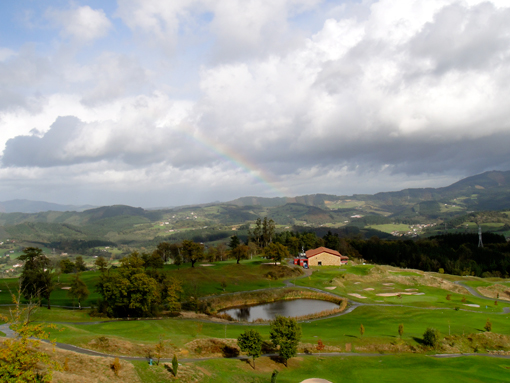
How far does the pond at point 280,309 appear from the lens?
68062 millimetres

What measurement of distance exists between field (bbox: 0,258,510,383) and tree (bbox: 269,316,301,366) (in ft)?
6.07

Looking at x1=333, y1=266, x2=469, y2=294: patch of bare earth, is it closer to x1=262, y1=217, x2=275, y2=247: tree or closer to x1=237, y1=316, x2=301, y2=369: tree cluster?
x1=262, y1=217, x2=275, y2=247: tree

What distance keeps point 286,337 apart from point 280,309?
1607 inches

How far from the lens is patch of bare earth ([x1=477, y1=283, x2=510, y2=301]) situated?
8581 cm

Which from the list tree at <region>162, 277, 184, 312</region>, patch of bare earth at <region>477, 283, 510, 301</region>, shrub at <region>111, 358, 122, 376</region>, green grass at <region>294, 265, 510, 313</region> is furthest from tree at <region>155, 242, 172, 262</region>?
patch of bare earth at <region>477, 283, 510, 301</region>

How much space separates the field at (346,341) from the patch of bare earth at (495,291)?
10.7 metres

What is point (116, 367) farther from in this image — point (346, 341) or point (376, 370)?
point (346, 341)

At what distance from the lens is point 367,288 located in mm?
91688

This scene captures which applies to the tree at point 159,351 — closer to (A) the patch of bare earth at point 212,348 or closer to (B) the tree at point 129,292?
(A) the patch of bare earth at point 212,348

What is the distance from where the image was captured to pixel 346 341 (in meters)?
43.1

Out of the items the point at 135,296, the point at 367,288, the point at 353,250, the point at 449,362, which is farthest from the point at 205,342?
the point at 353,250

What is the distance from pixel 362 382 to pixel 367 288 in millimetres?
65133

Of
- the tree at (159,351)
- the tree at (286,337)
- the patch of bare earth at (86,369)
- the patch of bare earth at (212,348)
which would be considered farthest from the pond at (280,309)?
the patch of bare earth at (86,369)

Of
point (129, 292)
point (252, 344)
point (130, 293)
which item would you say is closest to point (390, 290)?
point (252, 344)
